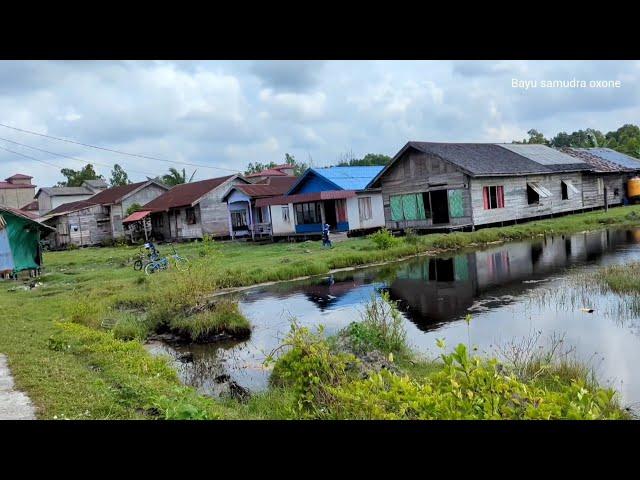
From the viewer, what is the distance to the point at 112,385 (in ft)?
17.1

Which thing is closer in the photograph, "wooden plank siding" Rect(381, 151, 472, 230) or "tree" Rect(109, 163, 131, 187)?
"wooden plank siding" Rect(381, 151, 472, 230)

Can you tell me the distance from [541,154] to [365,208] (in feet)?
27.5

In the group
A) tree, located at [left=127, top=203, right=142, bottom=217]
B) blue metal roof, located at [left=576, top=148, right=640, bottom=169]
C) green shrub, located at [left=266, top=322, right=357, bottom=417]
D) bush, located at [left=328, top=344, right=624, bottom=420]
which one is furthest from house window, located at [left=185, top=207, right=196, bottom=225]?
bush, located at [left=328, top=344, right=624, bottom=420]

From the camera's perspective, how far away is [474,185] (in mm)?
20266

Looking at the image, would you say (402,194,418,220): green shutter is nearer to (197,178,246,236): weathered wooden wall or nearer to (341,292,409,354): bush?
(197,178,246,236): weathered wooden wall

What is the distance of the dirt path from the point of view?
4293mm

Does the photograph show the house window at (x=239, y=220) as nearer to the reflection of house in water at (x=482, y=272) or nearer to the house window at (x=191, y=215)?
the house window at (x=191, y=215)

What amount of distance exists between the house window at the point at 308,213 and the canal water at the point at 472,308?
32.6 feet

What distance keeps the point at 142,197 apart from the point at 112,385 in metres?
32.6

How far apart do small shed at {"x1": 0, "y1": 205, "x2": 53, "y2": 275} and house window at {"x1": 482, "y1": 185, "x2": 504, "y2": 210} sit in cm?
1559

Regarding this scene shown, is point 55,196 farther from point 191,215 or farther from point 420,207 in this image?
point 420,207

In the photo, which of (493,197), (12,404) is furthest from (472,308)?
(493,197)
